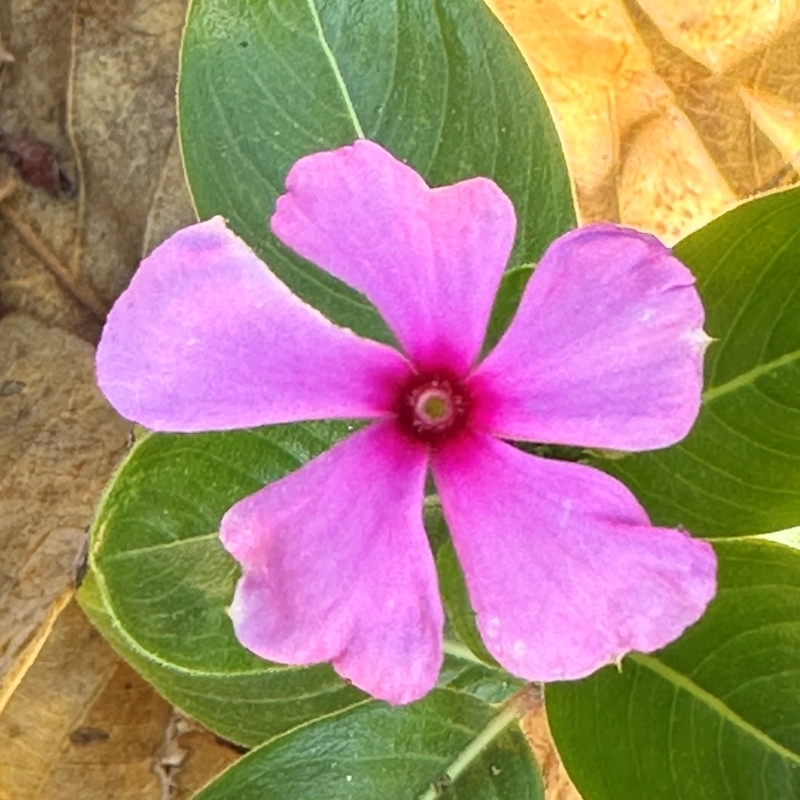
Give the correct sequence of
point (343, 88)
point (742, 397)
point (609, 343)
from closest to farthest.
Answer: point (609, 343) < point (742, 397) < point (343, 88)

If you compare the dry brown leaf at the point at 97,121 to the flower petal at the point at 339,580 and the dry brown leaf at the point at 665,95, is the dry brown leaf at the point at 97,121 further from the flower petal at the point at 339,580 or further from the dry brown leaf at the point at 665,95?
the flower petal at the point at 339,580

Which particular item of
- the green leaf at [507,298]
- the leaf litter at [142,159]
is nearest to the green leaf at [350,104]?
the green leaf at [507,298]

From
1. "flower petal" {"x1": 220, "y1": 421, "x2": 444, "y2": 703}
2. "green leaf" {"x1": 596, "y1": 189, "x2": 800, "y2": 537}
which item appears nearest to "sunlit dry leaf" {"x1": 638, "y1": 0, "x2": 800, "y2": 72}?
"green leaf" {"x1": 596, "y1": 189, "x2": 800, "y2": 537}

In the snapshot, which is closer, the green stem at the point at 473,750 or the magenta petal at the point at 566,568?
the magenta petal at the point at 566,568

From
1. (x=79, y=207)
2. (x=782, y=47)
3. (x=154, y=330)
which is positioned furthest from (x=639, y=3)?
(x=154, y=330)

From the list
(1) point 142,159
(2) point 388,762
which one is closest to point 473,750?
(2) point 388,762

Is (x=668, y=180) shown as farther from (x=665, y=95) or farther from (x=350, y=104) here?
(x=350, y=104)

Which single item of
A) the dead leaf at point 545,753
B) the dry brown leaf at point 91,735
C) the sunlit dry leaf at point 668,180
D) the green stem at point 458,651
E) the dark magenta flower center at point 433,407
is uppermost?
the dark magenta flower center at point 433,407
